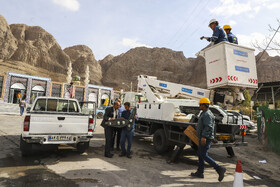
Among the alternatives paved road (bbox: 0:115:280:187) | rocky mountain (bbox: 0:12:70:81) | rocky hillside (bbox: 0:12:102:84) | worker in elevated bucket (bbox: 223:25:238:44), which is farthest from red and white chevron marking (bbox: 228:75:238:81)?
→ rocky mountain (bbox: 0:12:70:81)

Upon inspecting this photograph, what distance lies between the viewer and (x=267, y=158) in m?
7.95

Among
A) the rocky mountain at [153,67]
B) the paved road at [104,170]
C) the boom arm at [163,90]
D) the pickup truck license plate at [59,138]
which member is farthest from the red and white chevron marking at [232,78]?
the rocky mountain at [153,67]

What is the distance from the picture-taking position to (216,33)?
6.50 m

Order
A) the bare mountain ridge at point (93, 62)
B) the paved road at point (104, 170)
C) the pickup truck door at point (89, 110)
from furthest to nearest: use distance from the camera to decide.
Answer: the bare mountain ridge at point (93, 62), the pickup truck door at point (89, 110), the paved road at point (104, 170)

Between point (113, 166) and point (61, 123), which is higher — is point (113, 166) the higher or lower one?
the lower one

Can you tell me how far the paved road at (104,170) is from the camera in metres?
4.08

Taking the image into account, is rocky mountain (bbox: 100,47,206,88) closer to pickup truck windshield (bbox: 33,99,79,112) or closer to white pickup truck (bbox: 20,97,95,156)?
pickup truck windshield (bbox: 33,99,79,112)

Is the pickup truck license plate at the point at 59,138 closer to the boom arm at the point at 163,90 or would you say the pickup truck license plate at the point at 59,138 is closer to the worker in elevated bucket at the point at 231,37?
the boom arm at the point at 163,90

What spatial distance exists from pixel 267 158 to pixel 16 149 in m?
9.88

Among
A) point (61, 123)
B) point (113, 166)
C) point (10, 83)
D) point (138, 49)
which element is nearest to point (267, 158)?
point (113, 166)

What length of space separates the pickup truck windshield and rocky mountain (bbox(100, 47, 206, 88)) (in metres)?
92.5

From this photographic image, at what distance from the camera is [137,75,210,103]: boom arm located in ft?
25.2

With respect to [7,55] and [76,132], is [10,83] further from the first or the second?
[7,55]

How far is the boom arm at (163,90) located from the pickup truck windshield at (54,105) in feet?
11.6
